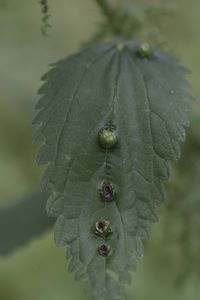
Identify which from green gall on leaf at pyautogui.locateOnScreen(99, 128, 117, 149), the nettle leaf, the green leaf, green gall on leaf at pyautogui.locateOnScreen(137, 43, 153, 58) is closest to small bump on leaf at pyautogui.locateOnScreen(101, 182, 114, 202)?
the nettle leaf

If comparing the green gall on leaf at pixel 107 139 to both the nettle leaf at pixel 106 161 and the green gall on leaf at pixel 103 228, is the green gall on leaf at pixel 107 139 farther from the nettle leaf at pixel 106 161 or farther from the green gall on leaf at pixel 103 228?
the green gall on leaf at pixel 103 228

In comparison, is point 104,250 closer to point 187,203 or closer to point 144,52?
point 144,52

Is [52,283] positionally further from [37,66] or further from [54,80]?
[54,80]

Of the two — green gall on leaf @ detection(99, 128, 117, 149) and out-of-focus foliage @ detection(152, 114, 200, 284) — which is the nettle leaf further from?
out-of-focus foliage @ detection(152, 114, 200, 284)

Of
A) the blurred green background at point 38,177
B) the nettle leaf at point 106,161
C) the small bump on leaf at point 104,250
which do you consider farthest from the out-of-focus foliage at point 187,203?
the small bump on leaf at point 104,250

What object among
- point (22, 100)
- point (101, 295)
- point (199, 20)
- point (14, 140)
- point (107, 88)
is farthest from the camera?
point (199, 20)

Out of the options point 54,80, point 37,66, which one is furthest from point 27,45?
point 54,80
